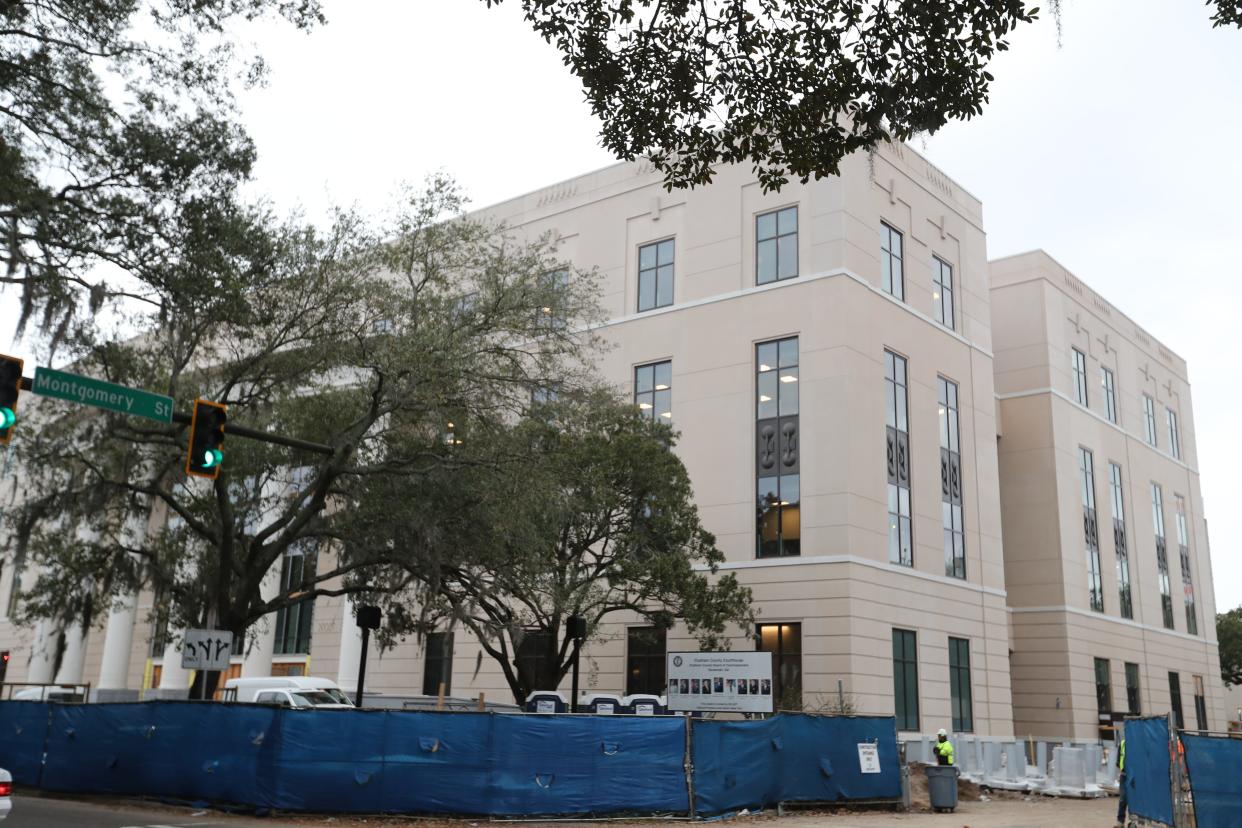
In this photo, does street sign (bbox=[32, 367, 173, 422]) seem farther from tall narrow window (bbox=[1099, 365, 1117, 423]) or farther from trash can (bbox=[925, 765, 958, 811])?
tall narrow window (bbox=[1099, 365, 1117, 423])

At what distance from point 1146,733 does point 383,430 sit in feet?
52.3

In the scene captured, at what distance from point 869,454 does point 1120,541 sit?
25.2 m

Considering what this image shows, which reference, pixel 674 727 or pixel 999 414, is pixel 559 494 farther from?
pixel 999 414

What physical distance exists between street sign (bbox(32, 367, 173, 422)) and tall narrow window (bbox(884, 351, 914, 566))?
28573mm

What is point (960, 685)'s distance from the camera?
134ft

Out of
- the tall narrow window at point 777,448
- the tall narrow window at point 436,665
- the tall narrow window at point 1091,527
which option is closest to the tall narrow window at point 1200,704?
the tall narrow window at point 1091,527

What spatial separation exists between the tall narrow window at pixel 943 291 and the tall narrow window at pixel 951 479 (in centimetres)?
282

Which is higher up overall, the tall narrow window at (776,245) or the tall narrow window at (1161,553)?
the tall narrow window at (776,245)

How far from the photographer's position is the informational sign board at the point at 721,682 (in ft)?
80.7

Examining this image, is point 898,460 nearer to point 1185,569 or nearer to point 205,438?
point 205,438

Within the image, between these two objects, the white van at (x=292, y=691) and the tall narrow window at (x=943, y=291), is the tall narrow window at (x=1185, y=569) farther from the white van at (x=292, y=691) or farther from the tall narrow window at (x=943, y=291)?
the white van at (x=292, y=691)

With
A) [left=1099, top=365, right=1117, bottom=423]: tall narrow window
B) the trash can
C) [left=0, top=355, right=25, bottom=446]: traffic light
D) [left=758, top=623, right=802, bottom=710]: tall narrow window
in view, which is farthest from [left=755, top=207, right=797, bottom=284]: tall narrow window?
[left=0, top=355, right=25, bottom=446]: traffic light

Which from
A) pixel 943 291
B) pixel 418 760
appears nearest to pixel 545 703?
pixel 418 760

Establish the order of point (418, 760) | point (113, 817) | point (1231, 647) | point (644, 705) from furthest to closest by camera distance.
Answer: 1. point (1231, 647)
2. point (644, 705)
3. point (418, 760)
4. point (113, 817)
